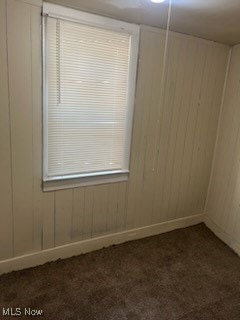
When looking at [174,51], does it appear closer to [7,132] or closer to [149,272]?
[7,132]

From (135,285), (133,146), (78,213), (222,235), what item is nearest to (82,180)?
(78,213)

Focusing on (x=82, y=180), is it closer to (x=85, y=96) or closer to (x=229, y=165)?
(x=85, y=96)

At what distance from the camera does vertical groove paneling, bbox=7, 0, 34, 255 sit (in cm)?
165

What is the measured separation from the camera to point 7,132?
1.78 metres

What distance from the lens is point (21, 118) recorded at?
1.80 meters

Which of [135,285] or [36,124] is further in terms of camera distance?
[135,285]

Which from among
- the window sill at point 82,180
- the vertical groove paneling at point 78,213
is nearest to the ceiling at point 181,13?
the window sill at point 82,180

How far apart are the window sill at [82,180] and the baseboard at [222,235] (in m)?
1.27

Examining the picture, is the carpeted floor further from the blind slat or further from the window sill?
the blind slat

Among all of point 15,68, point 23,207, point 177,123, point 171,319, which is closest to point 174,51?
point 177,123

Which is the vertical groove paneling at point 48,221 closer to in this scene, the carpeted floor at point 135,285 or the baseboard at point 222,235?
the carpeted floor at point 135,285

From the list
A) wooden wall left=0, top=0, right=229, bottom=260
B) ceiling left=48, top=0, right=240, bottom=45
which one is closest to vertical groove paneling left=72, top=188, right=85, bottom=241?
wooden wall left=0, top=0, right=229, bottom=260

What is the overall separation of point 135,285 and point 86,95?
5.32 ft

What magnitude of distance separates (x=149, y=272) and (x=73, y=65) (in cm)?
187
